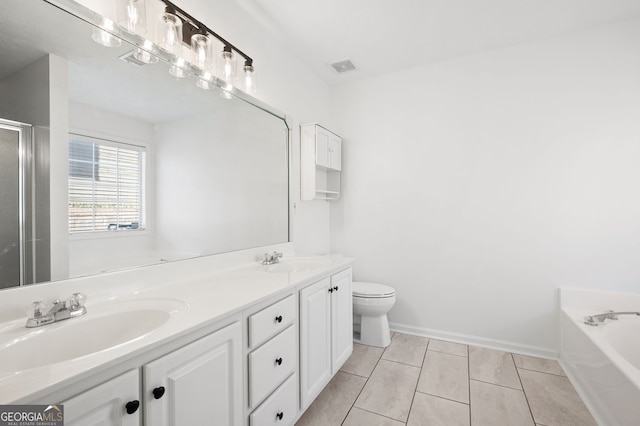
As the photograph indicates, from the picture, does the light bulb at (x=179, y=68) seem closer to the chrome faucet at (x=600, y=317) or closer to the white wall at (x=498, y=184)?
the white wall at (x=498, y=184)

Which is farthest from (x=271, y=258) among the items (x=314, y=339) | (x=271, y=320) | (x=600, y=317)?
(x=600, y=317)

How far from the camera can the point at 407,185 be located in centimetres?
283

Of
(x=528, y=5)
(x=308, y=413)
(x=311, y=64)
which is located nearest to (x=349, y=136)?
(x=311, y=64)

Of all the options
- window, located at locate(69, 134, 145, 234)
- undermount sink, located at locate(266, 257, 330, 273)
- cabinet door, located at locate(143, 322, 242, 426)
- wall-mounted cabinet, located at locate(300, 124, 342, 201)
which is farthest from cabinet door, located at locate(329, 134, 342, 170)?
cabinet door, located at locate(143, 322, 242, 426)

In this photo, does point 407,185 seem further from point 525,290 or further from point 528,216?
point 525,290

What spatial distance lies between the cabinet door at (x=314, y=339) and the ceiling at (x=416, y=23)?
1.89 meters

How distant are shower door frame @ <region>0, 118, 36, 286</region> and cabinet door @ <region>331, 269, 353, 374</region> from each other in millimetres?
1450

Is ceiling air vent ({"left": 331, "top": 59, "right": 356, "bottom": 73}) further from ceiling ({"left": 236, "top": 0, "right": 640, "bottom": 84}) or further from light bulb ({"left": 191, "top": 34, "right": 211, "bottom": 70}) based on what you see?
light bulb ({"left": 191, "top": 34, "right": 211, "bottom": 70})

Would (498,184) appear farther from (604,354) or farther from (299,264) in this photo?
(299,264)

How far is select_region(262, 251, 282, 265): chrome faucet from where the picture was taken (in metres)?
2.00

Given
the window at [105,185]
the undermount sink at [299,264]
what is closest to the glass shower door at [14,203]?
the window at [105,185]

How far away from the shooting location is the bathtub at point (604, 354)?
4.49 ft

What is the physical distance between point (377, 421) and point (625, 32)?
10.6 feet

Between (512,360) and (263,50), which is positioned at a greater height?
(263,50)
